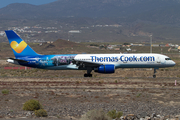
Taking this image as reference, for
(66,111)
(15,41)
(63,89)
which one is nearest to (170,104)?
(66,111)

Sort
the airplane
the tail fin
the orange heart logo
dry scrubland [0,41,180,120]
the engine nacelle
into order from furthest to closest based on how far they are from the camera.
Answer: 1. the orange heart logo
2. the tail fin
3. the airplane
4. the engine nacelle
5. dry scrubland [0,41,180,120]

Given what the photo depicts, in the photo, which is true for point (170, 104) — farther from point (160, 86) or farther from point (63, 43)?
point (63, 43)

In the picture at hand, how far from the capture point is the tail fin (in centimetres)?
3781

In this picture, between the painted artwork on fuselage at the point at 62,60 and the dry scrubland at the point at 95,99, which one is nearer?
the dry scrubland at the point at 95,99

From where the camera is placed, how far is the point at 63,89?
1095 inches

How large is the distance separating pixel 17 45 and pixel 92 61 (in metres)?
11.6

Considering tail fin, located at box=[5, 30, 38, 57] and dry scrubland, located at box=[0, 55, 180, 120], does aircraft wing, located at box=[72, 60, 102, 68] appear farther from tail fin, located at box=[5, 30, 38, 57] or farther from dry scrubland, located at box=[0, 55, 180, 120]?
tail fin, located at box=[5, 30, 38, 57]

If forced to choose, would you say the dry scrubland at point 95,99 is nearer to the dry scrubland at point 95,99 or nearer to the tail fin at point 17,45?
the dry scrubland at point 95,99

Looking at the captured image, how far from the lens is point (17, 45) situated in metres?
38.2

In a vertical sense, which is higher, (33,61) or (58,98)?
(33,61)

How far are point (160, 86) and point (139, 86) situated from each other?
7.92 ft

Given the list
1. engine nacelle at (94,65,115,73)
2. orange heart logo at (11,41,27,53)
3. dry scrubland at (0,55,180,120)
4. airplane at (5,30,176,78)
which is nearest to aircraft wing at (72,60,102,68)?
airplane at (5,30,176,78)

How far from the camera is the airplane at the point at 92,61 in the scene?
36.8 m

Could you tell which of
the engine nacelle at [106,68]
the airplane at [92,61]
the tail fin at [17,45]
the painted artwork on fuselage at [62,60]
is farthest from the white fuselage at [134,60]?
the tail fin at [17,45]
